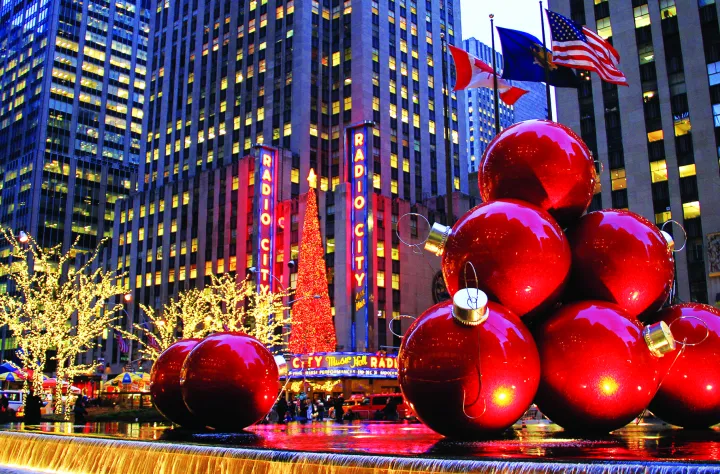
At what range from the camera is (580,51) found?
16.9 meters

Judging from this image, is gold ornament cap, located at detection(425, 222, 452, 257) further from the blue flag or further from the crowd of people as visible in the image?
the crowd of people

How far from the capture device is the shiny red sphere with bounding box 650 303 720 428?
880cm

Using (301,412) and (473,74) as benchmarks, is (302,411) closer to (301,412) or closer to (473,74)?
(301,412)

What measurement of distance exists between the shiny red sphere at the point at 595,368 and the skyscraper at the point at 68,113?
119823mm

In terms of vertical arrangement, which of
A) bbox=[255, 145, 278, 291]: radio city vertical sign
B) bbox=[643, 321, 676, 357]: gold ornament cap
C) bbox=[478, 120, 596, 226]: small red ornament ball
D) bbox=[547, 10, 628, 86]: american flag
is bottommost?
bbox=[643, 321, 676, 357]: gold ornament cap

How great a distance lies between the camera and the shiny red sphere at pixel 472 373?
7.34 metres

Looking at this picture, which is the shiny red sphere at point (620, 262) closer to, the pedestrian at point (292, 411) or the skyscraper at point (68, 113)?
the pedestrian at point (292, 411)

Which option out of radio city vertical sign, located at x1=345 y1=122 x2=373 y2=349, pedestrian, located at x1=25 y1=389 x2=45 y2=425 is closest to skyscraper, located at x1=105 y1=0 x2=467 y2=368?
radio city vertical sign, located at x1=345 y1=122 x2=373 y2=349

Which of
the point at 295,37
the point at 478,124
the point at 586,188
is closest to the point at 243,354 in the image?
the point at 586,188

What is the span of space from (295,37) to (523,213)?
3301 inches

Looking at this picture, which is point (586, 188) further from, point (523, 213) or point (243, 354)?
point (243, 354)

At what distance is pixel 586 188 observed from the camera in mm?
9008

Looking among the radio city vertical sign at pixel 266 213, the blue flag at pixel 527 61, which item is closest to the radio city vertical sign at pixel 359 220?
the radio city vertical sign at pixel 266 213

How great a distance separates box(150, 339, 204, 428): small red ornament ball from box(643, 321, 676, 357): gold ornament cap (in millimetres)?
6824
